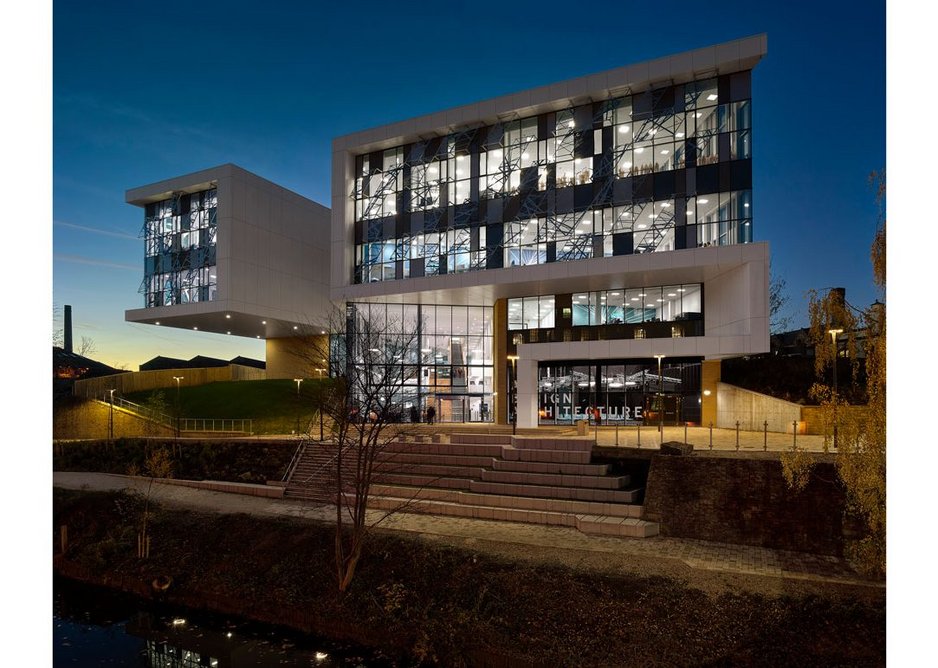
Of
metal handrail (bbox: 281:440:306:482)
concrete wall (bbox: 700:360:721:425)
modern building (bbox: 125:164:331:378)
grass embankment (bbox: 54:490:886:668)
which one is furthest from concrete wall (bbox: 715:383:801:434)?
modern building (bbox: 125:164:331:378)

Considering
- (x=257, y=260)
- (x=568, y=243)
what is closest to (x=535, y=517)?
(x=568, y=243)

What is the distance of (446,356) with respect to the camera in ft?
132

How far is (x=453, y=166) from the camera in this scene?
36.7 m

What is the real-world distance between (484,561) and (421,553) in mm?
1767

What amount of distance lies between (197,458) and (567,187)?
24.0 metres

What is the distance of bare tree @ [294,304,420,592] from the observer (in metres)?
14.3

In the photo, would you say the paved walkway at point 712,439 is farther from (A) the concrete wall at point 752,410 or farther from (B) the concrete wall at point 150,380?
(B) the concrete wall at point 150,380

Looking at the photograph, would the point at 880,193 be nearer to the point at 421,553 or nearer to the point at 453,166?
the point at 421,553

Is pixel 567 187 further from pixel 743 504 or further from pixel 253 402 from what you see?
pixel 253 402

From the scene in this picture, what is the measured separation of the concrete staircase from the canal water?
5.26m

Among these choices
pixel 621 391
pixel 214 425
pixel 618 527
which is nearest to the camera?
pixel 618 527

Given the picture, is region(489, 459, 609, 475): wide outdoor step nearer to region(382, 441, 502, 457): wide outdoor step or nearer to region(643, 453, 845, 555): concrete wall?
region(382, 441, 502, 457): wide outdoor step
